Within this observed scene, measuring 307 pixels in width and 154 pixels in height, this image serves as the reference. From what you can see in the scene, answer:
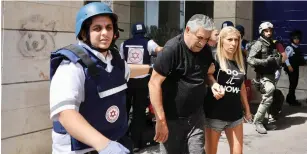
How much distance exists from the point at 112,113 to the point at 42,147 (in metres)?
2.96

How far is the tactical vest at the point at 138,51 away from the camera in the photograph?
613 centimetres

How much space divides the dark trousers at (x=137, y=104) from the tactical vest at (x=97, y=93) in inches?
129

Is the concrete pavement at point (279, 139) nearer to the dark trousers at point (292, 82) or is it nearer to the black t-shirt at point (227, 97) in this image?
the dark trousers at point (292, 82)

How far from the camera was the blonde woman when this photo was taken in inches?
152

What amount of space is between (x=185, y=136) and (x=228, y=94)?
2.15 ft

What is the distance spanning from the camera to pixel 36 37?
4.78 meters

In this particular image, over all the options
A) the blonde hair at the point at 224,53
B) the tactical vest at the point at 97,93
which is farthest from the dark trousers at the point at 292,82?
the tactical vest at the point at 97,93

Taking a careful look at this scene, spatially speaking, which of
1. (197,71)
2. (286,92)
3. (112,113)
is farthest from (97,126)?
(286,92)

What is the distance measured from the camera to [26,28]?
4629 millimetres

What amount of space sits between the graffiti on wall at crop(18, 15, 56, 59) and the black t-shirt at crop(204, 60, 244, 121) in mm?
2277

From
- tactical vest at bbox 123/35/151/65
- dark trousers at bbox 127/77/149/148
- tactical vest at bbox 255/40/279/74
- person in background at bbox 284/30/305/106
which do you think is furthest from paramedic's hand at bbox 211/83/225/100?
person in background at bbox 284/30/305/106

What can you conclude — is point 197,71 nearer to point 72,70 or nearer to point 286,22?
point 72,70

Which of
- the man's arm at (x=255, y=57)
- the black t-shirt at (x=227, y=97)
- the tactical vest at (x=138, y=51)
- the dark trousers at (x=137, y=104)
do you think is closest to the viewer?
the black t-shirt at (x=227, y=97)

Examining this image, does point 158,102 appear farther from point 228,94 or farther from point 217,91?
point 228,94
